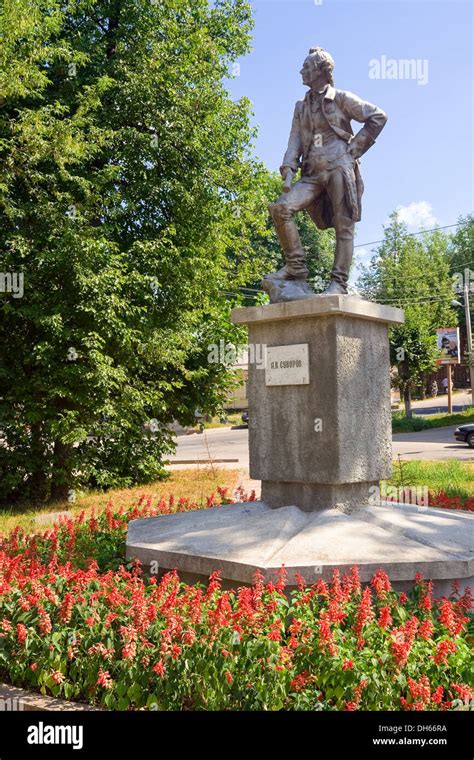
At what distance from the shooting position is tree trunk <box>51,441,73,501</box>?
1116 centimetres

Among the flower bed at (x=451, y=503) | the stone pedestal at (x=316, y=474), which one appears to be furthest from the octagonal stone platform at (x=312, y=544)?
the flower bed at (x=451, y=503)

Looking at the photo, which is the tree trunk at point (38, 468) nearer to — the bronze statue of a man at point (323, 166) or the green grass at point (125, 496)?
the green grass at point (125, 496)

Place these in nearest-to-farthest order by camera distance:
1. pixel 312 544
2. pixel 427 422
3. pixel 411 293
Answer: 1. pixel 312 544
2. pixel 427 422
3. pixel 411 293

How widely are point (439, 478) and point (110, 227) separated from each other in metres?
6.97

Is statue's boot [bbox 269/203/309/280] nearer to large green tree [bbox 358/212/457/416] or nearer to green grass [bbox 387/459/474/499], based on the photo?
green grass [bbox 387/459/474/499]

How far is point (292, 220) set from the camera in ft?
20.1

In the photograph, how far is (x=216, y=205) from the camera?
13.0 m

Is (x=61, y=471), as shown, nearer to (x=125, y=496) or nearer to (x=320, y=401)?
(x=125, y=496)

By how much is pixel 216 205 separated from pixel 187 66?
2.72 m

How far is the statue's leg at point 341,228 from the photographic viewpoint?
6.02m

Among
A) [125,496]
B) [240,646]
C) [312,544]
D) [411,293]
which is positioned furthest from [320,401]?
[411,293]

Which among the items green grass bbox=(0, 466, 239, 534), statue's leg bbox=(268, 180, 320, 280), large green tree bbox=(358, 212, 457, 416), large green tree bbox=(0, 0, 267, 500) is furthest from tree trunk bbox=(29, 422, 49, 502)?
large green tree bbox=(358, 212, 457, 416)

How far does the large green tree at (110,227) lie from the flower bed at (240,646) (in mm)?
6581

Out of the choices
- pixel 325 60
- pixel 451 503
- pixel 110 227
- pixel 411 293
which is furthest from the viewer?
pixel 411 293
